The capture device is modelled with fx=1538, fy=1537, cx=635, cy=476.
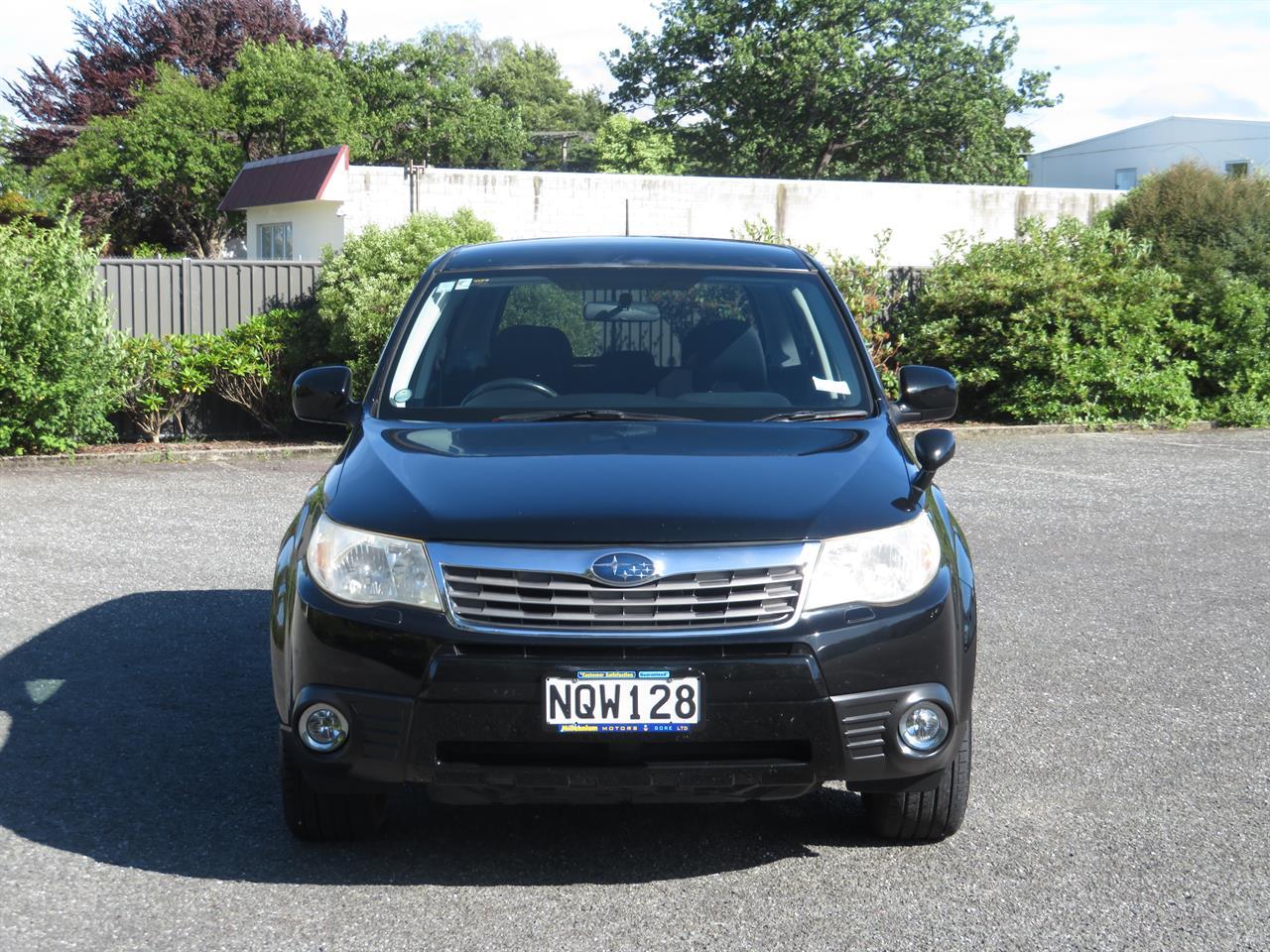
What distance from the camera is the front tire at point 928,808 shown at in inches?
167

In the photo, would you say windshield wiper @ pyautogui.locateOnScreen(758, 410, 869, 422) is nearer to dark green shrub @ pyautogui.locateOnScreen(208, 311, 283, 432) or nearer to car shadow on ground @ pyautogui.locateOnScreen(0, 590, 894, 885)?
car shadow on ground @ pyautogui.locateOnScreen(0, 590, 894, 885)

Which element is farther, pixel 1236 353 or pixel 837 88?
pixel 837 88

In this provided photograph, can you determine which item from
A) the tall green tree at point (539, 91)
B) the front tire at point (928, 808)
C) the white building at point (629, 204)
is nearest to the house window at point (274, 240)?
the white building at point (629, 204)

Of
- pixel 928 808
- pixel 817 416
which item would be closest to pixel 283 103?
pixel 817 416

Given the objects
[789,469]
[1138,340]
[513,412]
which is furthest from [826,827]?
[1138,340]

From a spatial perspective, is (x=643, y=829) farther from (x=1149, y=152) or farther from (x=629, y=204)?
(x=1149, y=152)

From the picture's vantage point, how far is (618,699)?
12.3 ft

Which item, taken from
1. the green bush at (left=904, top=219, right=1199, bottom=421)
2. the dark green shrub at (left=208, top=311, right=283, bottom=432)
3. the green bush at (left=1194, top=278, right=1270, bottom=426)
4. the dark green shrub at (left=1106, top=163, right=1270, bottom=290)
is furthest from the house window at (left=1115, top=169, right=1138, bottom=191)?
the dark green shrub at (left=208, top=311, right=283, bottom=432)

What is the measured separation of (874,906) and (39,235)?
12.9m

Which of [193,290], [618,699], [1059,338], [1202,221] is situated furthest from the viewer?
[1202,221]

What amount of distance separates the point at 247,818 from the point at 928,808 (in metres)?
2.00

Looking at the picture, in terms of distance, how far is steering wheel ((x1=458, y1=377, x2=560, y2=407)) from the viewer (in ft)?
16.4

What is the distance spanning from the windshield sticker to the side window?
0.74m

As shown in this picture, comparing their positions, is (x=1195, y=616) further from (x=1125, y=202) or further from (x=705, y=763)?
(x=1125, y=202)
